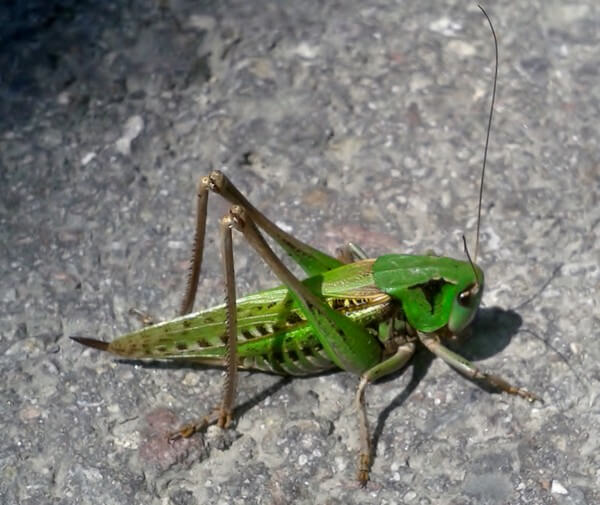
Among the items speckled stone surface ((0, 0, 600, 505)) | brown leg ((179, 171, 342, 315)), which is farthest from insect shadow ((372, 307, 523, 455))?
brown leg ((179, 171, 342, 315))

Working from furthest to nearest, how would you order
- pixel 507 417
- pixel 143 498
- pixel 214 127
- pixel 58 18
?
pixel 58 18 < pixel 214 127 < pixel 507 417 < pixel 143 498

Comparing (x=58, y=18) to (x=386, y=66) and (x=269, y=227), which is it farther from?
(x=269, y=227)

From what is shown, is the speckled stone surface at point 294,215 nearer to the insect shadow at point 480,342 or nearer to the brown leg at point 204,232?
the insect shadow at point 480,342

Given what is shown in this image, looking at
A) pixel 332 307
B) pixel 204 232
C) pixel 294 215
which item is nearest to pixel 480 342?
pixel 332 307

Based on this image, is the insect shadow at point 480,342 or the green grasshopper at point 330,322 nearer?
the green grasshopper at point 330,322

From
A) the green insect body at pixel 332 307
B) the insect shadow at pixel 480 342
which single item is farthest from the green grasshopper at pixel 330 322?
the insect shadow at pixel 480 342

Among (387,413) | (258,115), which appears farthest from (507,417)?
(258,115)

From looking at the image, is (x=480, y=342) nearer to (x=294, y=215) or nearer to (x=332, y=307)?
(x=332, y=307)
